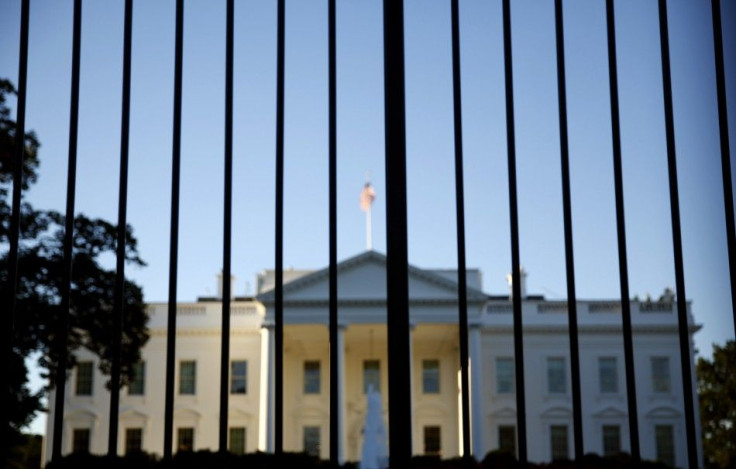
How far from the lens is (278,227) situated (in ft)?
8.00

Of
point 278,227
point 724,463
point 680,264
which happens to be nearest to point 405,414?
point 278,227

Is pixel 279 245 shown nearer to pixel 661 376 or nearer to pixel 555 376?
pixel 555 376

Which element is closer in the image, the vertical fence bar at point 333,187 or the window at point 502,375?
the vertical fence bar at point 333,187

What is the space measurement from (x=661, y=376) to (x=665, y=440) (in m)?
2.89

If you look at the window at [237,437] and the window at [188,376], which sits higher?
the window at [188,376]

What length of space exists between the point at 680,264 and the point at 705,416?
40.2 meters

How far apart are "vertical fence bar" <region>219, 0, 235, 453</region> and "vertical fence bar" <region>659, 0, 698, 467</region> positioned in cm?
110

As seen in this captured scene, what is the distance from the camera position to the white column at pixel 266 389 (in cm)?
4094

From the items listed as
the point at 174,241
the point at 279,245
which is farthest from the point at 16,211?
the point at 279,245

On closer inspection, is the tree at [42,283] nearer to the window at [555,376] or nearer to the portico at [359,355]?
the portico at [359,355]

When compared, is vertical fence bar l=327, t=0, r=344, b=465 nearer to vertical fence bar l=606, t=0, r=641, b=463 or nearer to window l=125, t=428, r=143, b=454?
vertical fence bar l=606, t=0, r=641, b=463

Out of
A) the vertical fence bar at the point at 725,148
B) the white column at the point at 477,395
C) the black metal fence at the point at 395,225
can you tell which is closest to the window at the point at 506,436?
the white column at the point at 477,395

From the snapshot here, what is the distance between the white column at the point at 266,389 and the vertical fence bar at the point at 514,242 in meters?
38.1

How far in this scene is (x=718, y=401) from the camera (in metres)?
39.1
